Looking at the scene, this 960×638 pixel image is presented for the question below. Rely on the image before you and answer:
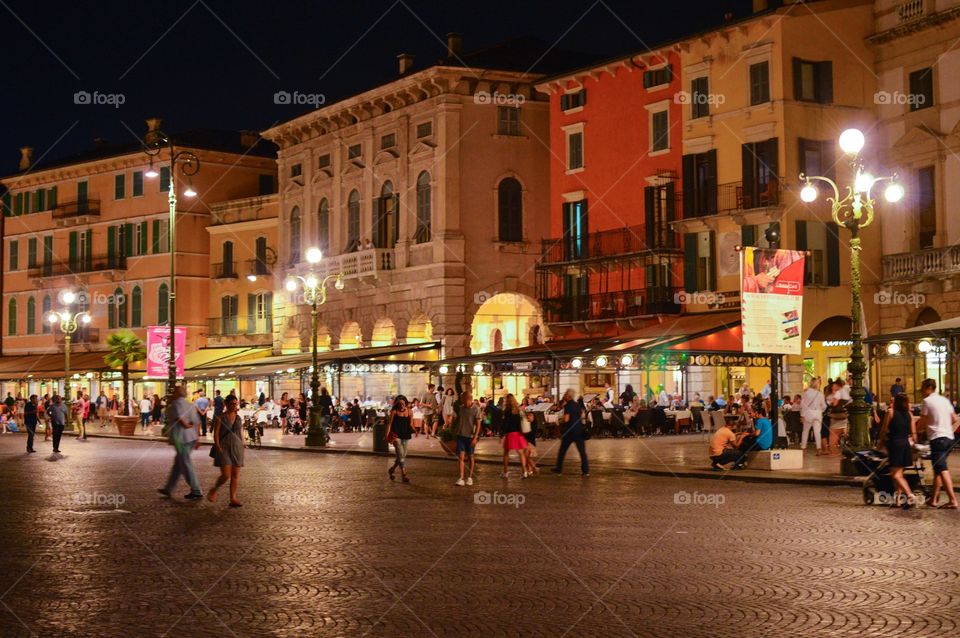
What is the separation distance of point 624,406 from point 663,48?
37.0ft

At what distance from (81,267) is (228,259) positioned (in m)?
10.7

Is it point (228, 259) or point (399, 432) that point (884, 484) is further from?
point (228, 259)

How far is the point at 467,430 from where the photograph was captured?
2244 centimetres

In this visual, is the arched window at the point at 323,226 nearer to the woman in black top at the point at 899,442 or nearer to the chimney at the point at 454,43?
the chimney at the point at 454,43

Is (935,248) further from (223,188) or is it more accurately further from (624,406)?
(223,188)

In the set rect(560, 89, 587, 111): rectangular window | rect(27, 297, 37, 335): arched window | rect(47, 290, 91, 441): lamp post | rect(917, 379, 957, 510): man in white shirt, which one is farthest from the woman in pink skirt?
rect(27, 297, 37, 335): arched window

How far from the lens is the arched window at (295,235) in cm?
5675

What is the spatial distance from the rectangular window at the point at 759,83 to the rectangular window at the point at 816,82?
0.90 metres

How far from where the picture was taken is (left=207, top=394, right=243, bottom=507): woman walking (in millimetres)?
18641

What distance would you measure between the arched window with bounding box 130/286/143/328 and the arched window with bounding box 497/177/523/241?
24856mm

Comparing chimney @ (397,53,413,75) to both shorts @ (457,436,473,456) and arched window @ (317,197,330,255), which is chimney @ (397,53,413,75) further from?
shorts @ (457,436,473,456)

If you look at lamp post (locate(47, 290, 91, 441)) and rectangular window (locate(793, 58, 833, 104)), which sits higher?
rectangular window (locate(793, 58, 833, 104))

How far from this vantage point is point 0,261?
75.9 meters

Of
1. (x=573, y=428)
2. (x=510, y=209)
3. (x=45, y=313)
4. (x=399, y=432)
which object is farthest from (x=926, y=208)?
(x=45, y=313)
